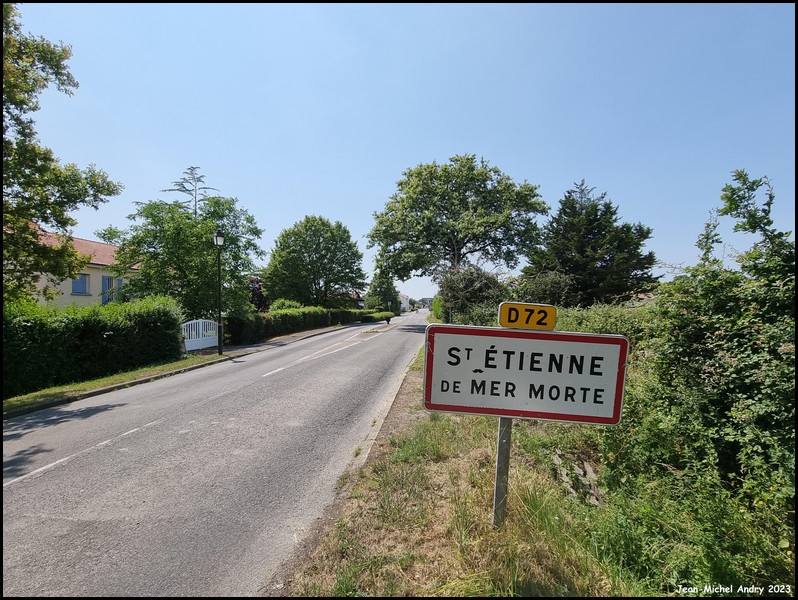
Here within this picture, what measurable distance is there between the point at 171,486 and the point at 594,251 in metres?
27.5

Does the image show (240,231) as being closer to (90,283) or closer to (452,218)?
(90,283)

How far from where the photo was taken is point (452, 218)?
30.3 metres

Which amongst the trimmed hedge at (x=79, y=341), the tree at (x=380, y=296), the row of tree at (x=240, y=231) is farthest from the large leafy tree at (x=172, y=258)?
the tree at (x=380, y=296)

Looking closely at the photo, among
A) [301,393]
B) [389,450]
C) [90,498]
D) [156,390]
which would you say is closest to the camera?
[90,498]

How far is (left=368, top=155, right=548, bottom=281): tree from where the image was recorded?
29.8 meters

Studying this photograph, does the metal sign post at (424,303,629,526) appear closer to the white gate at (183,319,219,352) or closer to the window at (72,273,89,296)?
the white gate at (183,319,219,352)

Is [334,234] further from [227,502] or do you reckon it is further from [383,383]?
[227,502]

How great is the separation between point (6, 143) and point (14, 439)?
6.50 metres

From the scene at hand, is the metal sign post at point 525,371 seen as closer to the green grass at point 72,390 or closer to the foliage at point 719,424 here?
the foliage at point 719,424

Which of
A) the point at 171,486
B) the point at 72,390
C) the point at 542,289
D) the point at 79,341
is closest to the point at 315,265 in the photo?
the point at 542,289

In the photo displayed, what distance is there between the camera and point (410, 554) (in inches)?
102

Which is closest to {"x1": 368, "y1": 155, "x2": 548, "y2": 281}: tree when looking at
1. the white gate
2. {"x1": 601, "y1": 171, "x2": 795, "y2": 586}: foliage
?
the white gate

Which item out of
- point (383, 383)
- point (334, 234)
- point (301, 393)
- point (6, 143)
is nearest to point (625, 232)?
point (383, 383)

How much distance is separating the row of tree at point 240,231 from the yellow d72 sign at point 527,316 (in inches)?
118
